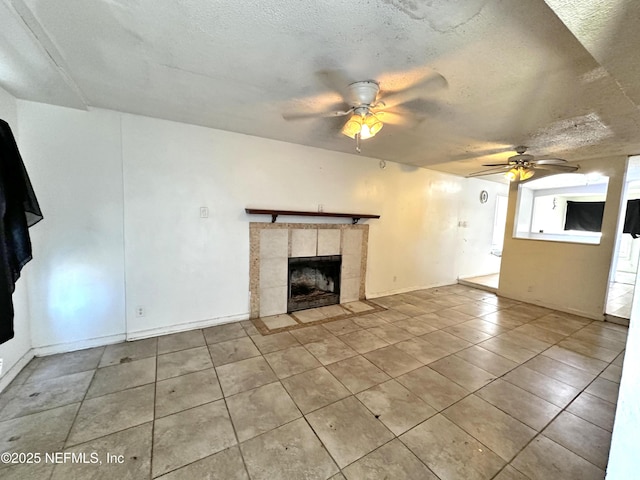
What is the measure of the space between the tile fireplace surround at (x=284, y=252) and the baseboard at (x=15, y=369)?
204cm

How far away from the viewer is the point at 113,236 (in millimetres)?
2605

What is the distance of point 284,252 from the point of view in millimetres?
3564

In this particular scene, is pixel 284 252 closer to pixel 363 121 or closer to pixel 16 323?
pixel 363 121

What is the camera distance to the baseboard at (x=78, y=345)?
239 centimetres

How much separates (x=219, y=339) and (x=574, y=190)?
28.9 feet

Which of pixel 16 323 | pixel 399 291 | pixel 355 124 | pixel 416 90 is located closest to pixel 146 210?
pixel 16 323

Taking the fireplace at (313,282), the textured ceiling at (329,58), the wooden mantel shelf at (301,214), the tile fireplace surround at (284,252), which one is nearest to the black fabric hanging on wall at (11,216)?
the textured ceiling at (329,58)

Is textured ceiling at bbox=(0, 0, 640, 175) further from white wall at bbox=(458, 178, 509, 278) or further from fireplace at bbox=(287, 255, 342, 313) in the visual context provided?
white wall at bbox=(458, 178, 509, 278)

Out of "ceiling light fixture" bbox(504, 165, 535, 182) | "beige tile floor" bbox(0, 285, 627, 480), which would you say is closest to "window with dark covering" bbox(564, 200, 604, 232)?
"ceiling light fixture" bbox(504, 165, 535, 182)

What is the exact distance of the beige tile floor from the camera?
57.2 inches

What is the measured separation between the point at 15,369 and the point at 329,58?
3.40m

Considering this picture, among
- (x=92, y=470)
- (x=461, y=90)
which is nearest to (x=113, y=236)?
(x=92, y=470)

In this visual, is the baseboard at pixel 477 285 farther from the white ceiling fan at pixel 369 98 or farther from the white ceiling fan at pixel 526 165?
the white ceiling fan at pixel 369 98

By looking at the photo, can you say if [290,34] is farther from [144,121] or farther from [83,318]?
[83,318]
